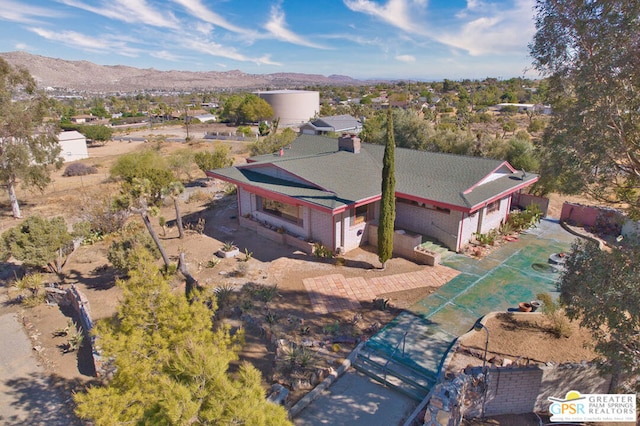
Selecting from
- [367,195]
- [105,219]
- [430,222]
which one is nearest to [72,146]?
[105,219]

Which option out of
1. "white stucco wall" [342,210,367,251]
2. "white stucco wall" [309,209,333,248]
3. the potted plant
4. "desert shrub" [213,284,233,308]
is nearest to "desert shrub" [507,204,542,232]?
"white stucco wall" [342,210,367,251]

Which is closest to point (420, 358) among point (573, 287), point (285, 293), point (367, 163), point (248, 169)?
point (573, 287)

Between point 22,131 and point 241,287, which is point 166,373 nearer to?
point 241,287

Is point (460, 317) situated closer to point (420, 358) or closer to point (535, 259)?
point (420, 358)

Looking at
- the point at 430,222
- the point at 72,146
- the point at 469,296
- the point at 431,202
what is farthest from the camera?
the point at 72,146

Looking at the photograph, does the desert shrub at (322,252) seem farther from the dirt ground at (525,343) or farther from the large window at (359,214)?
the dirt ground at (525,343)

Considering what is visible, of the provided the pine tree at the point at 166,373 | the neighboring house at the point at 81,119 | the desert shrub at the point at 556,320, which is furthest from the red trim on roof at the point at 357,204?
the neighboring house at the point at 81,119
